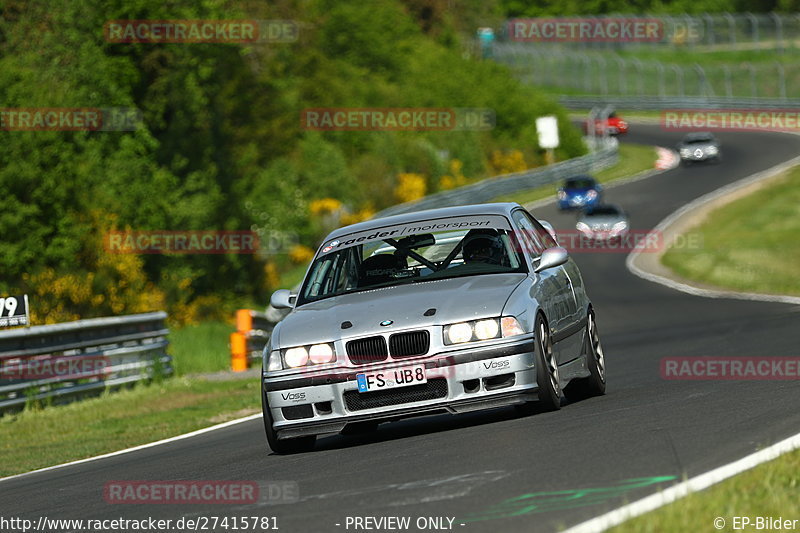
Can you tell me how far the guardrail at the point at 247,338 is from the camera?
2319 cm

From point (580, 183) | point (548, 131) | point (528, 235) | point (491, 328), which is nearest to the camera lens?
point (491, 328)

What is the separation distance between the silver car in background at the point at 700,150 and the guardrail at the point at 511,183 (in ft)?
13.4

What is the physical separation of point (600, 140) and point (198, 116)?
3532cm

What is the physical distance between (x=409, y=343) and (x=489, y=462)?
1756 mm

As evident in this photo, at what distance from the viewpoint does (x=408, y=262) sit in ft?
35.2

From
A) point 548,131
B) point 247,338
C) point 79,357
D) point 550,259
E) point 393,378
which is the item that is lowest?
point 247,338

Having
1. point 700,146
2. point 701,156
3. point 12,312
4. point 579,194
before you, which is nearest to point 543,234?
point 12,312

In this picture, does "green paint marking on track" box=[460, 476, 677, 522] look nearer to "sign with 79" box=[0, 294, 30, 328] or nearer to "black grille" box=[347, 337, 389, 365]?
"black grille" box=[347, 337, 389, 365]

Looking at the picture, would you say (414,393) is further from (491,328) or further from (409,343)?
(491,328)

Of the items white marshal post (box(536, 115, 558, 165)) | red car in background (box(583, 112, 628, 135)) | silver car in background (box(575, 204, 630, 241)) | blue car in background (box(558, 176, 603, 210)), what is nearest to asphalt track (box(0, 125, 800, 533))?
silver car in background (box(575, 204, 630, 241))

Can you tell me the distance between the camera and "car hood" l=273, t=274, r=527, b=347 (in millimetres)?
9383

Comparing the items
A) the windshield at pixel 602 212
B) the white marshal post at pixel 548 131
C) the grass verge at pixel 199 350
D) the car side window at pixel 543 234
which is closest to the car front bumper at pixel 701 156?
the white marshal post at pixel 548 131

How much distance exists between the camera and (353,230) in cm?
1118

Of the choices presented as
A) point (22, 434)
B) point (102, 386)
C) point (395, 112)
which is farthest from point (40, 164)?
point (395, 112)
